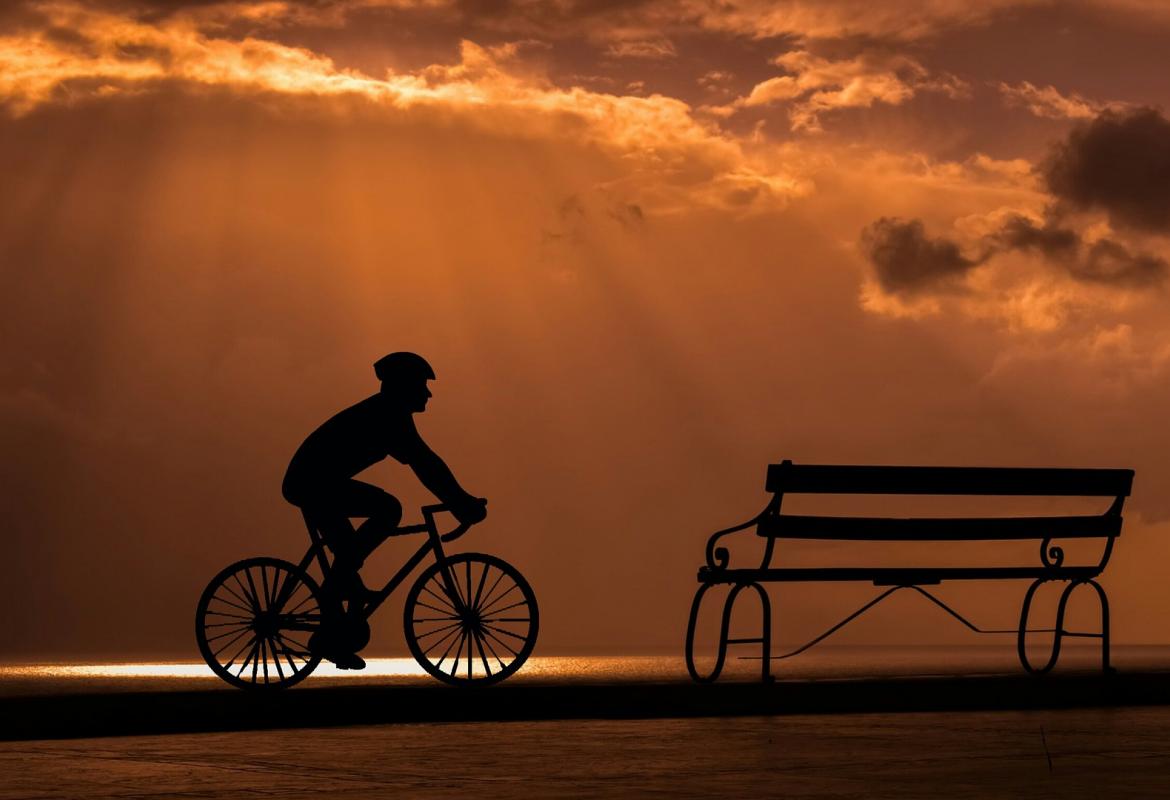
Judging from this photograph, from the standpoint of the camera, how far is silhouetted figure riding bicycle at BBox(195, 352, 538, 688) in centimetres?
1077

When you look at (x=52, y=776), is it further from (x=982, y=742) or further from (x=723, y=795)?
(x=982, y=742)

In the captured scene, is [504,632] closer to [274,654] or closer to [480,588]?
[480,588]

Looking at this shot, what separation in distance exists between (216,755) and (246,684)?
2548 millimetres

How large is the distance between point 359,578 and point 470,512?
80cm

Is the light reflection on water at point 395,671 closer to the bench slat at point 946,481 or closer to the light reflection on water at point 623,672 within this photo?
the light reflection on water at point 623,672

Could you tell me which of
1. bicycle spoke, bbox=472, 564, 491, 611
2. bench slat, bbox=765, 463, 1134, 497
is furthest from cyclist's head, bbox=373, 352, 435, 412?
bench slat, bbox=765, 463, 1134, 497

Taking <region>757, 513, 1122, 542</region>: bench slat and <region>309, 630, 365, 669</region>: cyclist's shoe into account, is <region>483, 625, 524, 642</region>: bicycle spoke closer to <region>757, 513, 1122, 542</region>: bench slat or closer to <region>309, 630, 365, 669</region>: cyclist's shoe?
<region>309, 630, 365, 669</region>: cyclist's shoe

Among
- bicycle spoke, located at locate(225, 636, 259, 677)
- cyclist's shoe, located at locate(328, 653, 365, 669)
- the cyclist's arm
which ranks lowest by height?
cyclist's shoe, located at locate(328, 653, 365, 669)

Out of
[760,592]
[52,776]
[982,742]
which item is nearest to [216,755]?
[52,776]

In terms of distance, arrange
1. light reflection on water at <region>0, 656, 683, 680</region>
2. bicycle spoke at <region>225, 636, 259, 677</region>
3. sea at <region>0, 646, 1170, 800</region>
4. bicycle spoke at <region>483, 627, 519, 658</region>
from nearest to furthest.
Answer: sea at <region>0, 646, 1170, 800</region>, bicycle spoke at <region>225, 636, 259, 677</region>, bicycle spoke at <region>483, 627, 519, 658</region>, light reflection on water at <region>0, 656, 683, 680</region>

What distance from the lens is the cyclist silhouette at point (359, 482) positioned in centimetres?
1077

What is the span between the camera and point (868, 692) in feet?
35.9

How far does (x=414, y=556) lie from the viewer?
11062mm

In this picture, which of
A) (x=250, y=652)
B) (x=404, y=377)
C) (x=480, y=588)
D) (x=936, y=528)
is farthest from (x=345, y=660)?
(x=936, y=528)
